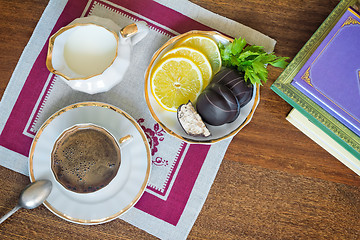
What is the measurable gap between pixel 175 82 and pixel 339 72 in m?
0.46

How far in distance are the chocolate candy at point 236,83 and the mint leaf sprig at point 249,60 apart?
0.07ft

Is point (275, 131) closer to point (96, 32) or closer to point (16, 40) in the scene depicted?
point (96, 32)

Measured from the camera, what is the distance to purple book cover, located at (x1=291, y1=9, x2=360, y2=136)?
881 mm

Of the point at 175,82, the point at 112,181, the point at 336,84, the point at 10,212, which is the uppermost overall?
→ the point at 336,84

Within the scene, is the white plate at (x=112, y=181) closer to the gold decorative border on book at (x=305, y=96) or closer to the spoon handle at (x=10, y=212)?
the spoon handle at (x=10, y=212)

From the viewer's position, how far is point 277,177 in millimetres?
1008

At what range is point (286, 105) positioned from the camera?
39.3 inches

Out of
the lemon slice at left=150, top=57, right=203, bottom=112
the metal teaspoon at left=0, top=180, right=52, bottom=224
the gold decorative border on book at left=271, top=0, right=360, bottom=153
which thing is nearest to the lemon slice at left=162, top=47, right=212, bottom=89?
the lemon slice at left=150, top=57, right=203, bottom=112

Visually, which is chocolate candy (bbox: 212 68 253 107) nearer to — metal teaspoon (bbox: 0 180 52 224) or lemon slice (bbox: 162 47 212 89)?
→ lemon slice (bbox: 162 47 212 89)

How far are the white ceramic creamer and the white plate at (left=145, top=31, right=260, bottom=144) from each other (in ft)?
0.29

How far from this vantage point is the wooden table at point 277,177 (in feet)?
3.28

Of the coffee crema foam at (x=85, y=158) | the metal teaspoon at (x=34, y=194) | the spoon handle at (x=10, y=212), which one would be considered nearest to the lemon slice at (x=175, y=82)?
the coffee crema foam at (x=85, y=158)

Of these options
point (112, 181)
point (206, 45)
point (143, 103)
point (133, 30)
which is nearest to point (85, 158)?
point (112, 181)

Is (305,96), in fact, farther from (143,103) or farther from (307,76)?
(143,103)
